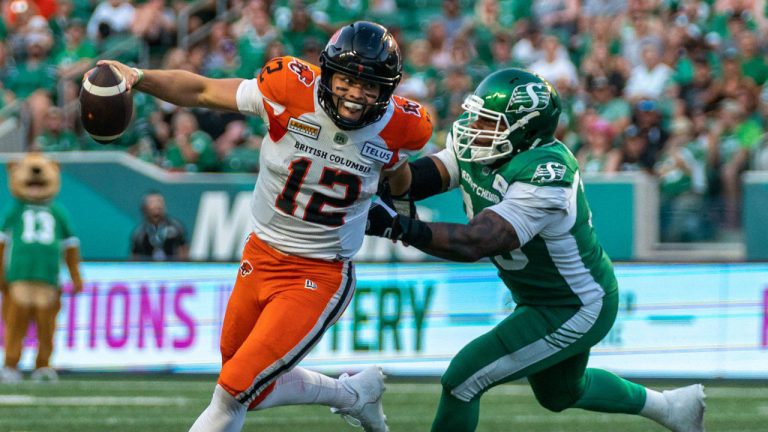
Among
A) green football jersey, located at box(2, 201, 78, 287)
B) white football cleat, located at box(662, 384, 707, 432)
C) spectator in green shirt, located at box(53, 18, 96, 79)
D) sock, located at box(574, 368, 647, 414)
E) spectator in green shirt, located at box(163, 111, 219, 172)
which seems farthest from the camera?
spectator in green shirt, located at box(53, 18, 96, 79)

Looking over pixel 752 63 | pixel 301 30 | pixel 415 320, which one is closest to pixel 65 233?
pixel 415 320

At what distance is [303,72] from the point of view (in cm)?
499

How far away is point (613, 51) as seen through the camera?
472 inches

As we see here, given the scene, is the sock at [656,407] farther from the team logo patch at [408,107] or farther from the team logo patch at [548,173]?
the team logo patch at [408,107]

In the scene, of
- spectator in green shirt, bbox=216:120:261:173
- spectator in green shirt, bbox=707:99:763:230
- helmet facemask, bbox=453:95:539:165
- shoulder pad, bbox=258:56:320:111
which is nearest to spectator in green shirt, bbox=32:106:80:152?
spectator in green shirt, bbox=216:120:261:173

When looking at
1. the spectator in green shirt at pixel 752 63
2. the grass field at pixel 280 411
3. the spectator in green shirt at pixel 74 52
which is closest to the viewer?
the grass field at pixel 280 411

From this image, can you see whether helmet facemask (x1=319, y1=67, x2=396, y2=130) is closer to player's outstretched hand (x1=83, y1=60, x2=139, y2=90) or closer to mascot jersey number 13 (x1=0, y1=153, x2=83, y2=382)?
player's outstretched hand (x1=83, y1=60, x2=139, y2=90)

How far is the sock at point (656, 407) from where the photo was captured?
18.1 feet

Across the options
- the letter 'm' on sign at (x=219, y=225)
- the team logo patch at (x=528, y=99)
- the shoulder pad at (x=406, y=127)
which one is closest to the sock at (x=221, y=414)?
the shoulder pad at (x=406, y=127)

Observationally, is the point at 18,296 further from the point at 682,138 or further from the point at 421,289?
the point at 682,138

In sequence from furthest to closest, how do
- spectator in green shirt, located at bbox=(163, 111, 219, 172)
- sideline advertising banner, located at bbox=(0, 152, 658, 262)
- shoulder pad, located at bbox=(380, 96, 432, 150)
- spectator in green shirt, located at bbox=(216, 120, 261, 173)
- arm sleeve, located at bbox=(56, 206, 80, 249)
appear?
1. spectator in green shirt, located at bbox=(163, 111, 219, 172)
2. spectator in green shirt, located at bbox=(216, 120, 261, 173)
3. sideline advertising banner, located at bbox=(0, 152, 658, 262)
4. arm sleeve, located at bbox=(56, 206, 80, 249)
5. shoulder pad, located at bbox=(380, 96, 432, 150)

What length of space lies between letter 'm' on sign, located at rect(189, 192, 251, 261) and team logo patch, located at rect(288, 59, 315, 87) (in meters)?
6.40

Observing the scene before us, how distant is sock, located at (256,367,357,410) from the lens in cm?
530

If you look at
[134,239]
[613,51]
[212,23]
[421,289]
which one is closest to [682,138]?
[613,51]
